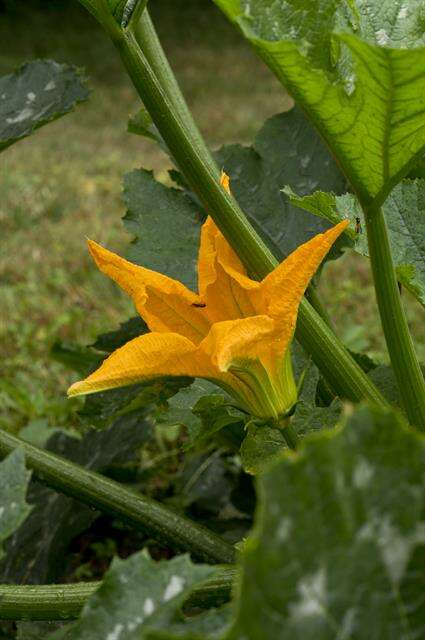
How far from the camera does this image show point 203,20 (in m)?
8.20

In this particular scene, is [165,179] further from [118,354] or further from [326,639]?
[326,639]

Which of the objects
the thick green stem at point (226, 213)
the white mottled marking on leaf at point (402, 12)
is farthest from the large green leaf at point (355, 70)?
the thick green stem at point (226, 213)

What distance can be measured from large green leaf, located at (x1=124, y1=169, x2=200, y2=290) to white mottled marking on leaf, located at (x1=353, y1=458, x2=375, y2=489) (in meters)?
0.91

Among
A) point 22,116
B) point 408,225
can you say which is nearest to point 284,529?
point 408,225

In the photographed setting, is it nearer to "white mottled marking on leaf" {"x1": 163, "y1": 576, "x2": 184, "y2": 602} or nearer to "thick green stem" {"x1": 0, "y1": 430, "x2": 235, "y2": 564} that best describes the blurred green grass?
"thick green stem" {"x1": 0, "y1": 430, "x2": 235, "y2": 564}

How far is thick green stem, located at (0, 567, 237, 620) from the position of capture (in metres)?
0.95

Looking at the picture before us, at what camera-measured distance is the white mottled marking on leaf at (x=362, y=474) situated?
0.53m

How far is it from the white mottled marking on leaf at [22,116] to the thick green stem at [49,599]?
2.16ft

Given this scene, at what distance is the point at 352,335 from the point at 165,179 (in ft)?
6.80

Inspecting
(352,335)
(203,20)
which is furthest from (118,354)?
(203,20)

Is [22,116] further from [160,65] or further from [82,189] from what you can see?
[82,189]

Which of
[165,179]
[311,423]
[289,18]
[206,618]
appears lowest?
[165,179]

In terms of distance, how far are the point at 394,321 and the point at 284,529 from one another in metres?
0.51

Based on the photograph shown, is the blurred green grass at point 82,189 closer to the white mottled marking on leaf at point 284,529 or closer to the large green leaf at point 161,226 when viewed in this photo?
the large green leaf at point 161,226
